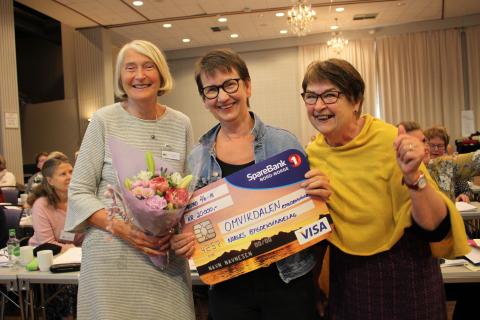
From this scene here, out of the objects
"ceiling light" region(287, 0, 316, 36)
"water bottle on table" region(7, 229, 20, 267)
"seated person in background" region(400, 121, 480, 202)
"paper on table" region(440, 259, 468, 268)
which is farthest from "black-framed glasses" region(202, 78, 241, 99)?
"ceiling light" region(287, 0, 316, 36)

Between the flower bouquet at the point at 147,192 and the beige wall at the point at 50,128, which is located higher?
the beige wall at the point at 50,128

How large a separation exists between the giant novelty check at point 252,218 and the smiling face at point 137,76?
1.60 ft

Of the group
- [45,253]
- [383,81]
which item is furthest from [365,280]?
[383,81]

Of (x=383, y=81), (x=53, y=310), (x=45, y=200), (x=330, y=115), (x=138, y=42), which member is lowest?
(x=53, y=310)

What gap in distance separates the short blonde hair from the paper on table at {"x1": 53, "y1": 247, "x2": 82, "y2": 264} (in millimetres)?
1429

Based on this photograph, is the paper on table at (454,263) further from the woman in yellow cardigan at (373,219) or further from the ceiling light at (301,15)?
the ceiling light at (301,15)

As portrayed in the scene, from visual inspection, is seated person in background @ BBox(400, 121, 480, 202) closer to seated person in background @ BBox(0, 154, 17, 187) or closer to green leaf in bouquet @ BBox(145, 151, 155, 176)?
green leaf in bouquet @ BBox(145, 151, 155, 176)

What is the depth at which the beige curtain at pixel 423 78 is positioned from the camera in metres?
11.6

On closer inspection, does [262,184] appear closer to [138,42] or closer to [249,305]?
[249,305]

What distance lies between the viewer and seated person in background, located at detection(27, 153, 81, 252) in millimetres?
3525

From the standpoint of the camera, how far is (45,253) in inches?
107

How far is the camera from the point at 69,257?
9.38 feet

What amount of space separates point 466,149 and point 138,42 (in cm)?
798

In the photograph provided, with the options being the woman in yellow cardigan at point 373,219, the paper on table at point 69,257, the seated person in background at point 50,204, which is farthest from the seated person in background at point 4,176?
the woman in yellow cardigan at point 373,219
